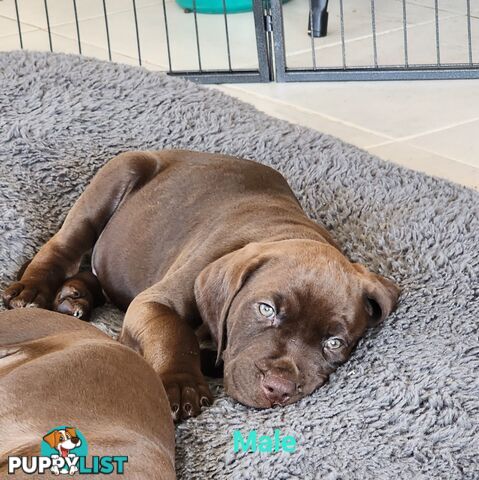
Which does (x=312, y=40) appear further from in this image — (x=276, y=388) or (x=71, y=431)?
(x=71, y=431)

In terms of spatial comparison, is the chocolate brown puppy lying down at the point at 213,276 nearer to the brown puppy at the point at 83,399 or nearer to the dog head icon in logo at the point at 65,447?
the brown puppy at the point at 83,399

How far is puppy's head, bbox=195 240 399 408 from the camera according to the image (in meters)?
2.83

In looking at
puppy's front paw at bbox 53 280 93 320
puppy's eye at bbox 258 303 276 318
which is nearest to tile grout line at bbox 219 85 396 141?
puppy's front paw at bbox 53 280 93 320

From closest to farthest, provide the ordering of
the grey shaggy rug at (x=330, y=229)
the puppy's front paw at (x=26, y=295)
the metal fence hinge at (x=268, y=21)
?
the grey shaggy rug at (x=330, y=229)
the puppy's front paw at (x=26, y=295)
the metal fence hinge at (x=268, y=21)

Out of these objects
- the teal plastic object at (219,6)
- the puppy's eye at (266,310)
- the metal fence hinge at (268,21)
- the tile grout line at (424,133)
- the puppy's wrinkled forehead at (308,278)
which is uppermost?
the metal fence hinge at (268,21)

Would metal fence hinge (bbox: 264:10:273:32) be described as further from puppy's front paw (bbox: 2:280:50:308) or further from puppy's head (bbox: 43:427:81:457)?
puppy's head (bbox: 43:427:81:457)

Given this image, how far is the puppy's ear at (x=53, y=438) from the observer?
1.93 m

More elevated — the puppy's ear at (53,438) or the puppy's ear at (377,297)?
the puppy's ear at (53,438)

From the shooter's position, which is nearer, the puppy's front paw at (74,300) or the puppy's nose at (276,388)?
the puppy's nose at (276,388)

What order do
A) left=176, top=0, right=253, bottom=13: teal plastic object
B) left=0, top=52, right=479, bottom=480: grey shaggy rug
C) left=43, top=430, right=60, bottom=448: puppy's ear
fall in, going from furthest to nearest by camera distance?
left=176, top=0, right=253, bottom=13: teal plastic object
left=0, top=52, right=479, bottom=480: grey shaggy rug
left=43, top=430, right=60, bottom=448: puppy's ear

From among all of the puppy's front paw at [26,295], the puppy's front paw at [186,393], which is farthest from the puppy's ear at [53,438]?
the puppy's front paw at [26,295]

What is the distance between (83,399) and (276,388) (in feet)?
2.51

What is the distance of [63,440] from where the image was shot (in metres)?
1.95

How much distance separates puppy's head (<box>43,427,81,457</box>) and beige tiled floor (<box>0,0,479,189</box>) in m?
3.03
